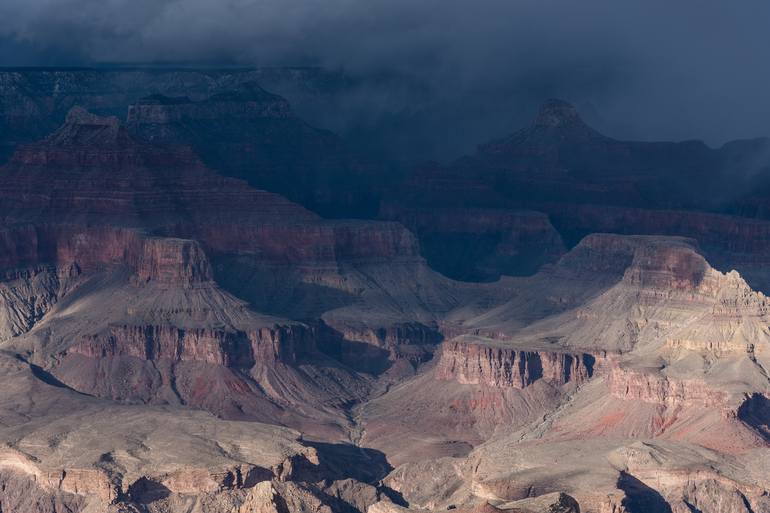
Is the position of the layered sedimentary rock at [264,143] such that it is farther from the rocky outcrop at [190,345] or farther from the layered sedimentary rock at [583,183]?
the rocky outcrop at [190,345]

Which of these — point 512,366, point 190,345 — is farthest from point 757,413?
point 190,345

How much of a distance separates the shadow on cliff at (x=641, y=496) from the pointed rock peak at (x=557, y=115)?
3491 inches

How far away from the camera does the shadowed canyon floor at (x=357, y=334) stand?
9050cm

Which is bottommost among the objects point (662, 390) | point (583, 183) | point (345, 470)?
point (345, 470)

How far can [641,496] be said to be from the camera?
88.8 metres

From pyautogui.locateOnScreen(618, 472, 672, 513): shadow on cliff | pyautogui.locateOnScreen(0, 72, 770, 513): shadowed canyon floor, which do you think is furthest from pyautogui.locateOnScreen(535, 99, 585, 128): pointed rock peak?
pyautogui.locateOnScreen(618, 472, 672, 513): shadow on cliff

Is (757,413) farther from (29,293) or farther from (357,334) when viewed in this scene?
(29,293)

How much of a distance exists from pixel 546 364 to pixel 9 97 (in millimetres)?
68598

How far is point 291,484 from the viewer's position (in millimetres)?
82875

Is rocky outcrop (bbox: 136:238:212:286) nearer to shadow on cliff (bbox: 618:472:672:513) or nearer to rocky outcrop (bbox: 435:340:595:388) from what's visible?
rocky outcrop (bbox: 435:340:595:388)

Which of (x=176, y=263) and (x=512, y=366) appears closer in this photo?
(x=512, y=366)

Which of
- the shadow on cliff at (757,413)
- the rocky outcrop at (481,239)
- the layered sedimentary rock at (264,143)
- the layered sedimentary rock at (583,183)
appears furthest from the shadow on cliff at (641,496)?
the layered sedimentary rock at (264,143)

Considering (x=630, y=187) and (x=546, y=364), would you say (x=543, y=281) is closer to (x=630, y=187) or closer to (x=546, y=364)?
(x=546, y=364)

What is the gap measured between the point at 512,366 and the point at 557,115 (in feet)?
218
